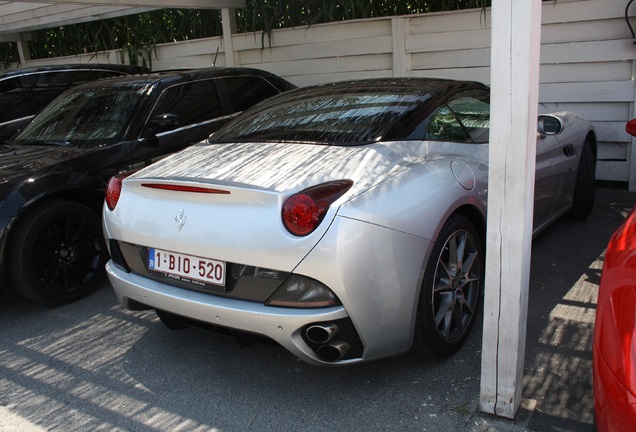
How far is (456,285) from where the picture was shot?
3.08 meters

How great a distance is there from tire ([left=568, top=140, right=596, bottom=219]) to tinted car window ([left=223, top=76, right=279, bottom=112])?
9.27 ft

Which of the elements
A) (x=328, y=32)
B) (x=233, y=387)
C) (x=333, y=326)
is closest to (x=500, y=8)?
(x=333, y=326)

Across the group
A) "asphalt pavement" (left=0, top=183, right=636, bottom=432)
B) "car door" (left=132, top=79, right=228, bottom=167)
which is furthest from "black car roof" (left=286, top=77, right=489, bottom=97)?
"asphalt pavement" (left=0, top=183, right=636, bottom=432)

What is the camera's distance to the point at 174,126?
16.0ft

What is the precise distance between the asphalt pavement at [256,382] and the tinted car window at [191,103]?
180 cm

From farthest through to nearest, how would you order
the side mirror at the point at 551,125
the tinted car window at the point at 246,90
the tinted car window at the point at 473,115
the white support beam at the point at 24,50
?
the white support beam at the point at 24,50, the tinted car window at the point at 246,90, the side mirror at the point at 551,125, the tinted car window at the point at 473,115

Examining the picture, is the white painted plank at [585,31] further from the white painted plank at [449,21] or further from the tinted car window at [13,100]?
the tinted car window at [13,100]

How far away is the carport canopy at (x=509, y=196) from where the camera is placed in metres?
2.26

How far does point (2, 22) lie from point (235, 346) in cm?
873

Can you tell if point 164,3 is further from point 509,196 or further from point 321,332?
point 509,196

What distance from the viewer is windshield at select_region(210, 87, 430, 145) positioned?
323 cm

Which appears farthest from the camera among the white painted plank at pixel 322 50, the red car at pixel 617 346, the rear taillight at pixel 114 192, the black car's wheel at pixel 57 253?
the white painted plank at pixel 322 50

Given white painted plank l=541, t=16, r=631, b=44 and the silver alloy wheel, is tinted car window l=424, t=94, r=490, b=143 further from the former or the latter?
white painted plank l=541, t=16, r=631, b=44

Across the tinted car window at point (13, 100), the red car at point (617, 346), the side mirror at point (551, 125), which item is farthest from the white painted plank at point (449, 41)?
the red car at point (617, 346)
